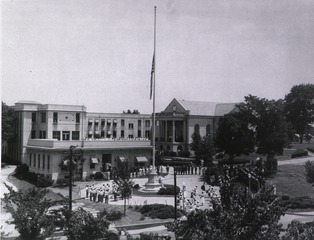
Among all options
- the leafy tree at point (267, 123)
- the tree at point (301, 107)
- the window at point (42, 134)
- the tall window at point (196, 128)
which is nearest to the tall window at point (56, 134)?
the window at point (42, 134)

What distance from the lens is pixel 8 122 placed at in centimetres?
4622

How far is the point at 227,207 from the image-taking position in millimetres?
13352

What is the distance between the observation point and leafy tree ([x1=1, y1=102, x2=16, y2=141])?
44.8 meters

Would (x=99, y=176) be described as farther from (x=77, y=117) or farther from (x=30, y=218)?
(x=30, y=218)

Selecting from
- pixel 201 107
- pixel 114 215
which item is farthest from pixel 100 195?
pixel 201 107

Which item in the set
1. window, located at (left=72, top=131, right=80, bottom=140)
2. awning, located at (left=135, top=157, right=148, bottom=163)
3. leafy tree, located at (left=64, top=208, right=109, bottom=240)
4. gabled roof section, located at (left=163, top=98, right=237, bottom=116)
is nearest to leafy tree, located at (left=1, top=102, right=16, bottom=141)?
window, located at (left=72, top=131, right=80, bottom=140)

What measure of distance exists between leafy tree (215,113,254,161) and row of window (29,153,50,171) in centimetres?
2139

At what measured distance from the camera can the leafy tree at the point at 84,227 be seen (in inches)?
599

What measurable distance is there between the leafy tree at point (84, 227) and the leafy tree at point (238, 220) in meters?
3.54

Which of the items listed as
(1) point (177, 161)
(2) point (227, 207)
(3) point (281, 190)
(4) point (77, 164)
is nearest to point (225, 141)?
(1) point (177, 161)

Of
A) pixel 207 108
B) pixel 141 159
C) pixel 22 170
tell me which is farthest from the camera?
pixel 207 108

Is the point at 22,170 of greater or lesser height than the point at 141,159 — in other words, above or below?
below

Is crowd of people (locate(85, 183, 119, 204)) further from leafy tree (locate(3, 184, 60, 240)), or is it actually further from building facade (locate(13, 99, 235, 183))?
leafy tree (locate(3, 184, 60, 240))

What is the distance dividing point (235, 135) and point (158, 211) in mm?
23854
